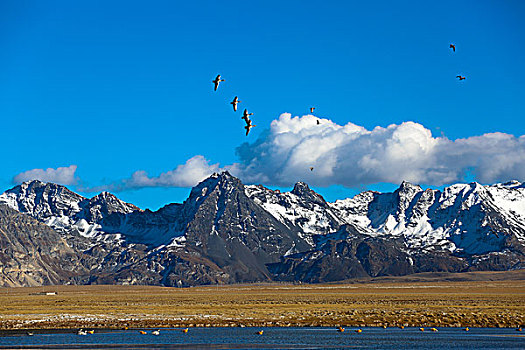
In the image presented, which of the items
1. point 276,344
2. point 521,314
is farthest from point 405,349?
point 521,314

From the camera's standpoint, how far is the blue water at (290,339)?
68.8 meters

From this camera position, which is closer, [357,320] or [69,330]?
[69,330]

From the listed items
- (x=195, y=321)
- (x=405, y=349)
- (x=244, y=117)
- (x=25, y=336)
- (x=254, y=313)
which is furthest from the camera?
(x=254, y=313)

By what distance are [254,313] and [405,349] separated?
44784mm

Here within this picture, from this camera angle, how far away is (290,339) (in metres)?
73.8

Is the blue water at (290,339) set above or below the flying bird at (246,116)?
below

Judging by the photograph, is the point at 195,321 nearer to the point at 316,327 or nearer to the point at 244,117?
the point at 316,327

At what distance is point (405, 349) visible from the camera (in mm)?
65812

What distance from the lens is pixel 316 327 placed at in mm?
86125

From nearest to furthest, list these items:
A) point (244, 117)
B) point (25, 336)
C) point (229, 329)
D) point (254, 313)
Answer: point (244, 117) → point (25, 336) → point (229, 329) → point (254, 313)

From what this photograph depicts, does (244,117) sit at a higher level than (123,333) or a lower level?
higher

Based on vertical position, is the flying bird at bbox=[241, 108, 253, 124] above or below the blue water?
above

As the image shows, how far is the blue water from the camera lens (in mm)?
68750

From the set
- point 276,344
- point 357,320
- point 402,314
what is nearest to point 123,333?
point 276,344
